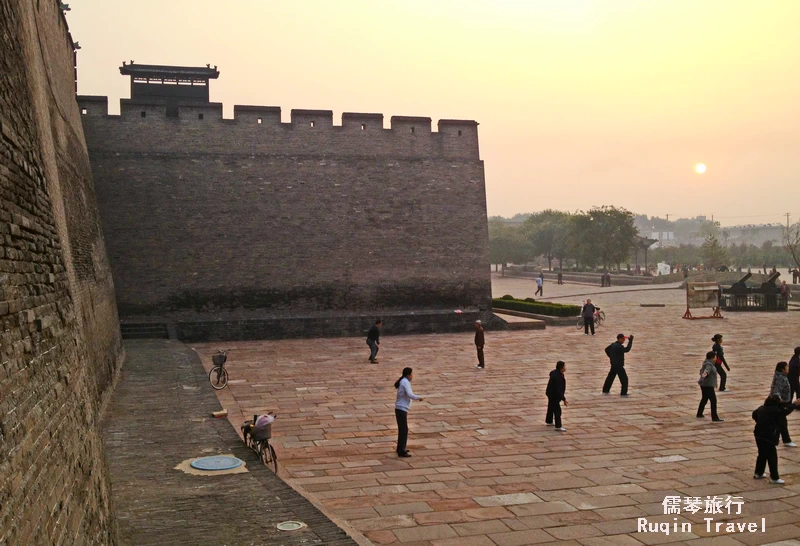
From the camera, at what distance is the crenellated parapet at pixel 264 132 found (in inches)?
811

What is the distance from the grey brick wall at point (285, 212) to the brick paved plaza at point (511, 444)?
379 cm

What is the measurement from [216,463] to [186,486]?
0.77 meters

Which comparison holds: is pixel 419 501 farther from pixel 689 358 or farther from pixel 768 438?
pixel 689 358

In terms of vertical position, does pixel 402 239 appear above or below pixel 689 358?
above

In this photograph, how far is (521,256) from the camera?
80.2m

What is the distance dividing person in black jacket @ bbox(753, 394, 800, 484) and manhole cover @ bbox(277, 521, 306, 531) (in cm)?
484

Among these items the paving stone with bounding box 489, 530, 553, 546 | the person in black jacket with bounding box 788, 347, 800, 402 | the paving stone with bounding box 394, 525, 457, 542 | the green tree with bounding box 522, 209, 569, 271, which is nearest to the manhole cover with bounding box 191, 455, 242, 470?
the paving stone with bounding box 394, 525, 457, 542

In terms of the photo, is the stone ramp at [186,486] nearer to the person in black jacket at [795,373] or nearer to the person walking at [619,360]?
the person walking at [619,360]

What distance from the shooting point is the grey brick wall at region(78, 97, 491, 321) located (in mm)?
20625

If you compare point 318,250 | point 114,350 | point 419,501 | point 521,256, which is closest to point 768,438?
point 419,501

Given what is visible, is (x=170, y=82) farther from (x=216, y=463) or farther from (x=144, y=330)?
(x=216, y=463)

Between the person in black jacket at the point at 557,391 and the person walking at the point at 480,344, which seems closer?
the person in black jacket at the point at 557,391

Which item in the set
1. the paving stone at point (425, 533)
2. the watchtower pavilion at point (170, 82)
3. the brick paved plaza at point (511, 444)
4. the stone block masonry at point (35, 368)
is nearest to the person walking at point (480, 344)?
the brick paved plaza at point (511, 444)

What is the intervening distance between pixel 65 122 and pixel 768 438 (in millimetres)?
12368
